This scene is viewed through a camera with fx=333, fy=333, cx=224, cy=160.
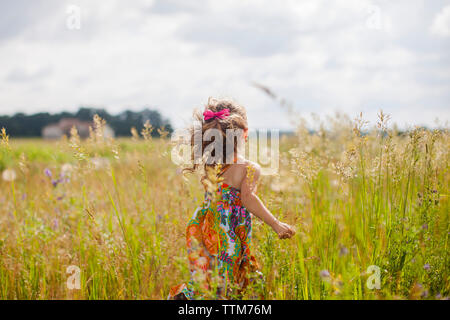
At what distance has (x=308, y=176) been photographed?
85.4 inches

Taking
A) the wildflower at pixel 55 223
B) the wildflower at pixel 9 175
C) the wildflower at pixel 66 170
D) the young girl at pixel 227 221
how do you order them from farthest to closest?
the wildflower at pixel 66 170 → the wildflower at pixel 55 223 → the wildflower at pixel 9 175 → the young girl at pixel 227 221

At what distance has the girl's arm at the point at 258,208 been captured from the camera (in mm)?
2068

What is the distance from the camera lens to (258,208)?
2188mm

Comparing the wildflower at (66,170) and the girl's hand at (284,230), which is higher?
the wildflower at (66,170)

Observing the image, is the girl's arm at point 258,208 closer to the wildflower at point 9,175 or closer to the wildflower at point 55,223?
the wildflower at point 9,175

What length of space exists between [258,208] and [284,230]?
224 millimetres

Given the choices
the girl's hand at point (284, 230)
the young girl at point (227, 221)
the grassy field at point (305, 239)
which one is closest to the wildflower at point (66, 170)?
the grassy field at point (305, 239)

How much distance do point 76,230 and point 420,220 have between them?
295 cm

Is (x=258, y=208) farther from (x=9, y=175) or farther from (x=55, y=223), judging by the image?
(x=9, y=175)

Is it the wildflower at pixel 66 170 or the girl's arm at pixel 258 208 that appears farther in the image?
the wildflower at pixel 66 170

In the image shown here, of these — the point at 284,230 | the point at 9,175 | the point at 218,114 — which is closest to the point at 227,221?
the point at 284,230

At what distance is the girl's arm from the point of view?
2068 millimetres

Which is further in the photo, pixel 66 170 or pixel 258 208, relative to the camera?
pixel 66 170

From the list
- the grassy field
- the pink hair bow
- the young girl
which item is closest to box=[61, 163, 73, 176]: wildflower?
the grassy field
